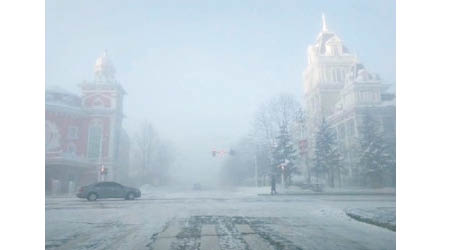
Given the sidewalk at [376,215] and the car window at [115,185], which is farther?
the car window at [115,185]

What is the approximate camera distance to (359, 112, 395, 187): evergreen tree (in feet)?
24.0

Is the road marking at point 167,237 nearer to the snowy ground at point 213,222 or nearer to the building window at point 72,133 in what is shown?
the snowy ground at point 213,222

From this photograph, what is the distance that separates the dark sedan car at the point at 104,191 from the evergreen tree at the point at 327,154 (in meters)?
5.03

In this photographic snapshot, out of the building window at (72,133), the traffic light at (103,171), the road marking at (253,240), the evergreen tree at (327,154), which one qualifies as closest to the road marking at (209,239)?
the road marking at (253,240)

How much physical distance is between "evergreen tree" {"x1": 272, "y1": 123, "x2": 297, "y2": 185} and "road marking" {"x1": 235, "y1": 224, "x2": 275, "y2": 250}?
3188 millimetres

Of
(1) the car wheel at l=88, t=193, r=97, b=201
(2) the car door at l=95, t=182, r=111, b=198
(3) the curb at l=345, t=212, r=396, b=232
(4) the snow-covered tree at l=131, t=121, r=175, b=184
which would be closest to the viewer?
(3) the curb at l=345, t=212, r=396, b=232

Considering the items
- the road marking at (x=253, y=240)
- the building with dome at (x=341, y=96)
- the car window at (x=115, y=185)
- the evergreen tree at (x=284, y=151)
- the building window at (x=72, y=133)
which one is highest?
the building with dome at (x=341, y=96)

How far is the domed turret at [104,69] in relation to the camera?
23.4 feet

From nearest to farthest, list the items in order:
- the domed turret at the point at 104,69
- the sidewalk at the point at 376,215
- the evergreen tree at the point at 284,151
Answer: the sidewalk at the point at 376,215
the domed turret at the point at 104,69
the evergreen tree at the point at 284,151

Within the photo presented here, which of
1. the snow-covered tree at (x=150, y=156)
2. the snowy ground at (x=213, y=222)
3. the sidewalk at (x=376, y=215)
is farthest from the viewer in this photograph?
the snow-covered tree at (x=150, y=156)

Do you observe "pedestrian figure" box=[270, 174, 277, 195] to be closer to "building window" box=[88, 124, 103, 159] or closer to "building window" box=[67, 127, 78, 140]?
"building window" box=[88, 124, 103, 159]

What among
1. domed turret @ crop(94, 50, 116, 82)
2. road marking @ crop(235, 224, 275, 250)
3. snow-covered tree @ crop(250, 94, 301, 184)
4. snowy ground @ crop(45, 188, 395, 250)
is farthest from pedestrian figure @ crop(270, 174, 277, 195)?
domed turret @ crop(94, 50, 116, 82)
